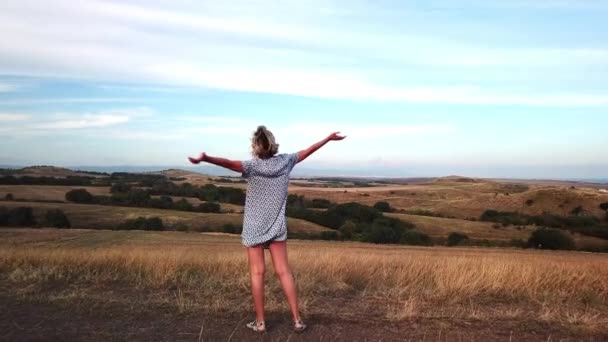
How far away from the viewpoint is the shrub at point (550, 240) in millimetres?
55000

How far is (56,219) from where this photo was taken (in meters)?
54.1

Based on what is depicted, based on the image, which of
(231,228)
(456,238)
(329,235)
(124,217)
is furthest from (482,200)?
(124,217)

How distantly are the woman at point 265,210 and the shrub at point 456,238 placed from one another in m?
51.9

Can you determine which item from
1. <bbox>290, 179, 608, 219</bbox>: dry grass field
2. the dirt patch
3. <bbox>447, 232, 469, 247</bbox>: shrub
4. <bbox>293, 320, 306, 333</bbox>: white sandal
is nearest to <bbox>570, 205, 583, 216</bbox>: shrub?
<bbox>290, 179, 608, 219</bbox>: dry grass field

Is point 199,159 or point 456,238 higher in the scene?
point 199,159

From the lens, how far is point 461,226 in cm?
6669

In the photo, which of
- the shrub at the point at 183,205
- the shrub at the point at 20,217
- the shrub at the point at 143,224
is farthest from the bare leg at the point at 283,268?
the shrub at the point at 183,205

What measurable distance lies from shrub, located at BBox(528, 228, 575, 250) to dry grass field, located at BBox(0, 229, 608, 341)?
47.0 m

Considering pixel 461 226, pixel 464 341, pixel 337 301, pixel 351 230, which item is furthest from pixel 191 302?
pixel 461 226

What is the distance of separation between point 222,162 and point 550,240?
5588 cm

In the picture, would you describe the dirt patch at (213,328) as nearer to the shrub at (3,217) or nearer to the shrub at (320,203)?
the shrub at (3,217)

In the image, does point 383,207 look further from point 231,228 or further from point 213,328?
point 213,328

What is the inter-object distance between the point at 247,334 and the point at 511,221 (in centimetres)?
7289

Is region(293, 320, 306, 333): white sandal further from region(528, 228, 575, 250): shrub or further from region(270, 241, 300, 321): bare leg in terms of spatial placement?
region(528, 228, 575, 250): shrub
